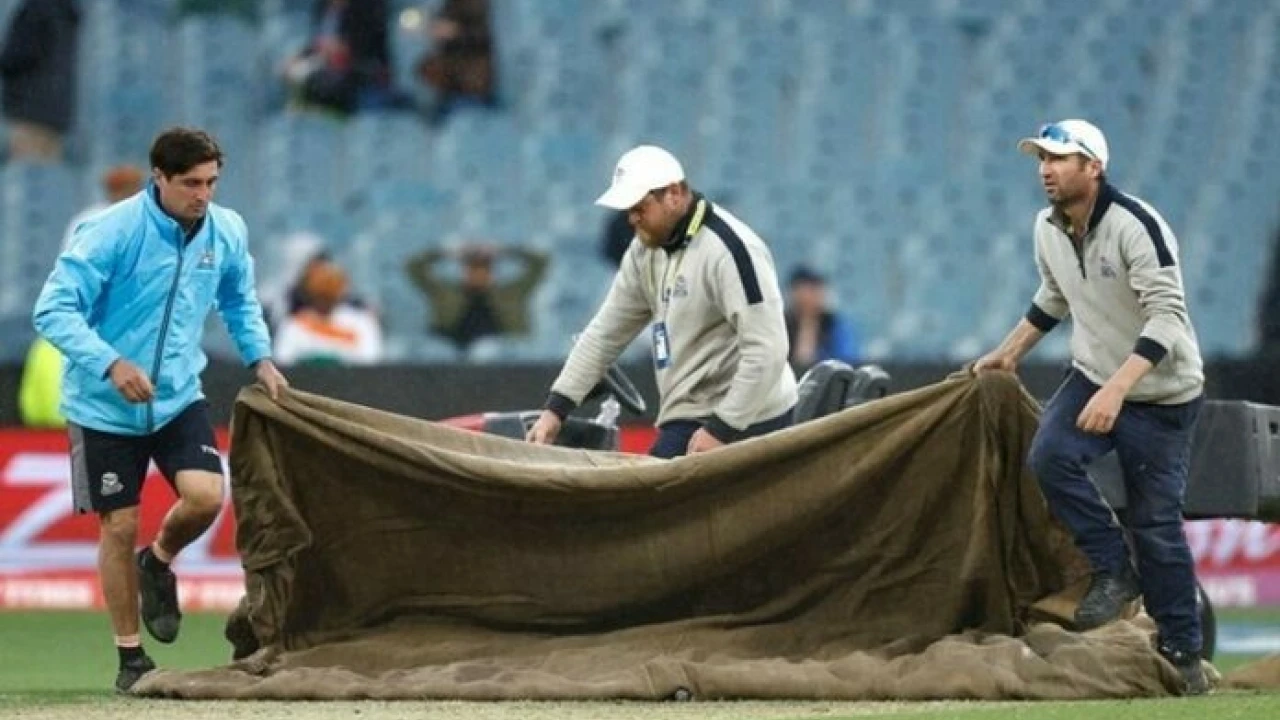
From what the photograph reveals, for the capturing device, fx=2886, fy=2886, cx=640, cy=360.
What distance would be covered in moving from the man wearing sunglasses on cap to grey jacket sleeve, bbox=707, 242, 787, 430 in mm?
1237

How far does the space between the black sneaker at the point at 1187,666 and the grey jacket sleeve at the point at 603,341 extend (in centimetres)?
260

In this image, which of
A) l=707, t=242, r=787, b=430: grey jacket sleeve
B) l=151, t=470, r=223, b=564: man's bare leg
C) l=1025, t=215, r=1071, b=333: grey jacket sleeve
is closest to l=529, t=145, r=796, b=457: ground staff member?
l=707, t=242, r=787, b=430: grey jacket sleeve

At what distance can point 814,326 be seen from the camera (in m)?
18.0

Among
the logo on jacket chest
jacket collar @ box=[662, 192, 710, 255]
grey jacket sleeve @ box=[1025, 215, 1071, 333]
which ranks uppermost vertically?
jacket collar @ box=[662, 192, 710, 255]

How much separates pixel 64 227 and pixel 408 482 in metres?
9.38

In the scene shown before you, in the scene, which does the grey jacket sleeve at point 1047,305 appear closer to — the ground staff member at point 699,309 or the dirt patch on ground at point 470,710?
the ground staff member at point 699,309

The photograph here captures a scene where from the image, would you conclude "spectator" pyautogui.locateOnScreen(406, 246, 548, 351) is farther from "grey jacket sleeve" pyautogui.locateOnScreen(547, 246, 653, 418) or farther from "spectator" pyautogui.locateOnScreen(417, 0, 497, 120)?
"grey jacket sleeve" pyautogui.locateOnScreen(547, 246, 653, 418)

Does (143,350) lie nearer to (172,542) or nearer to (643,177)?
(172,542)

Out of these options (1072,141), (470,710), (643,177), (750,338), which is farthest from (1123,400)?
(470,710)

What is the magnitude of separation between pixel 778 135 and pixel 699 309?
9.37 meters

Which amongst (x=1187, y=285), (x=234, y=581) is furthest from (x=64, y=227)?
(x=1187, y=285)

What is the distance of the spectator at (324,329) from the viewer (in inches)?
685

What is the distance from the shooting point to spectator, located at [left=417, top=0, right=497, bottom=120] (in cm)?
1980

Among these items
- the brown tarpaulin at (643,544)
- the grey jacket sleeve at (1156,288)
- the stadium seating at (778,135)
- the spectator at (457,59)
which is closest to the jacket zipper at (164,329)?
the brown tarpaulin at (643,544)
